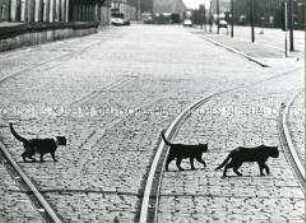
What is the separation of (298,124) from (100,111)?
419 cm

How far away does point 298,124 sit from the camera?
13227mm

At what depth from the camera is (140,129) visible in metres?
12.3

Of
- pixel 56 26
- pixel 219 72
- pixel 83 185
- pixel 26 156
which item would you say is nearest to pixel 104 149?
pixel 26 156

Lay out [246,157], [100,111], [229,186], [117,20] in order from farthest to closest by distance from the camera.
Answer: [117,20] → [100,111] → [246,157] → [229,186]

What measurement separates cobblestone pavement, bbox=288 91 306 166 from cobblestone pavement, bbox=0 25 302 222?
2366mm

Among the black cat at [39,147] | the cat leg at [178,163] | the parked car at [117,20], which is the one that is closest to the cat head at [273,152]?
the cat leg at [178,163]

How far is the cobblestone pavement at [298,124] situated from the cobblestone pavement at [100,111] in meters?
2.37

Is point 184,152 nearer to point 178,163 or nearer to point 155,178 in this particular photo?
point 178,163

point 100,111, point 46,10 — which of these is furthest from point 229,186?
point 46,10

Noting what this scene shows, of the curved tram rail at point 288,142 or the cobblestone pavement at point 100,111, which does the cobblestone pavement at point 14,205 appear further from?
the curved tram rail at point 288,142

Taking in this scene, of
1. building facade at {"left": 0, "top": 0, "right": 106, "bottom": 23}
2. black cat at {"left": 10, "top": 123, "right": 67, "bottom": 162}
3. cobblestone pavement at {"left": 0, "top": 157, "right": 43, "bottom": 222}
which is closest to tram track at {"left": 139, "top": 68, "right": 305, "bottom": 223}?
cobblestone pavement at {"left": 0, "top": 157, "right": 43, "bottom": 222}

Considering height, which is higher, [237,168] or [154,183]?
[237,168]

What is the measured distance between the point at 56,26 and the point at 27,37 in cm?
1003

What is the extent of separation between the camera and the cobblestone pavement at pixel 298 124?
10.8 m
